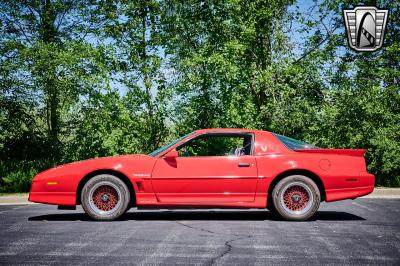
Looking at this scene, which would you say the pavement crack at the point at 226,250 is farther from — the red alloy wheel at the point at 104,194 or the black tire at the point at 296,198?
the red alloy wheel at the point at 104,194

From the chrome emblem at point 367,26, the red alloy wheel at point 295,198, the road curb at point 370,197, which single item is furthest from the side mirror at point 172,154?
the chrome emblem at point 367,26

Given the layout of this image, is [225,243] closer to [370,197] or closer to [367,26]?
[370,197]

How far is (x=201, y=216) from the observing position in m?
7.76

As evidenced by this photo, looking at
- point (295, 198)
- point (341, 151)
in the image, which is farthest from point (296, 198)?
point (341, 151)

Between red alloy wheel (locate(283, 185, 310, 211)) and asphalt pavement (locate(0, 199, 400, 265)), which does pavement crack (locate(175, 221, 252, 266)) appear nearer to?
asphalt pavement (locate(0, 199, 400, 265))

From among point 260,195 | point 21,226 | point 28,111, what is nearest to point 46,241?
point 21,226

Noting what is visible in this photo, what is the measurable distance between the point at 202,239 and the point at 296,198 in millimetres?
2257

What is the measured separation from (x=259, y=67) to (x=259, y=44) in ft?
4.22

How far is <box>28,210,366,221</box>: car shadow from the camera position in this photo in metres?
7.38

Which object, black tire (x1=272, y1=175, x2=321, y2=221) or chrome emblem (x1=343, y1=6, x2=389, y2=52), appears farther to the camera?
chrome emblem (x1=343, y1=6, x2=389, y2=52)

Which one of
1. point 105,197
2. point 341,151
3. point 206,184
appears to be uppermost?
point 341,151

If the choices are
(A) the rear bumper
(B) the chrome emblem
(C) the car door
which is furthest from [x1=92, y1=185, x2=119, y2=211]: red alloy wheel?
(B) the chrome emblem

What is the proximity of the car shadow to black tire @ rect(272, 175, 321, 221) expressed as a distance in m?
0.24

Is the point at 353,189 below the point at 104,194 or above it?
below
